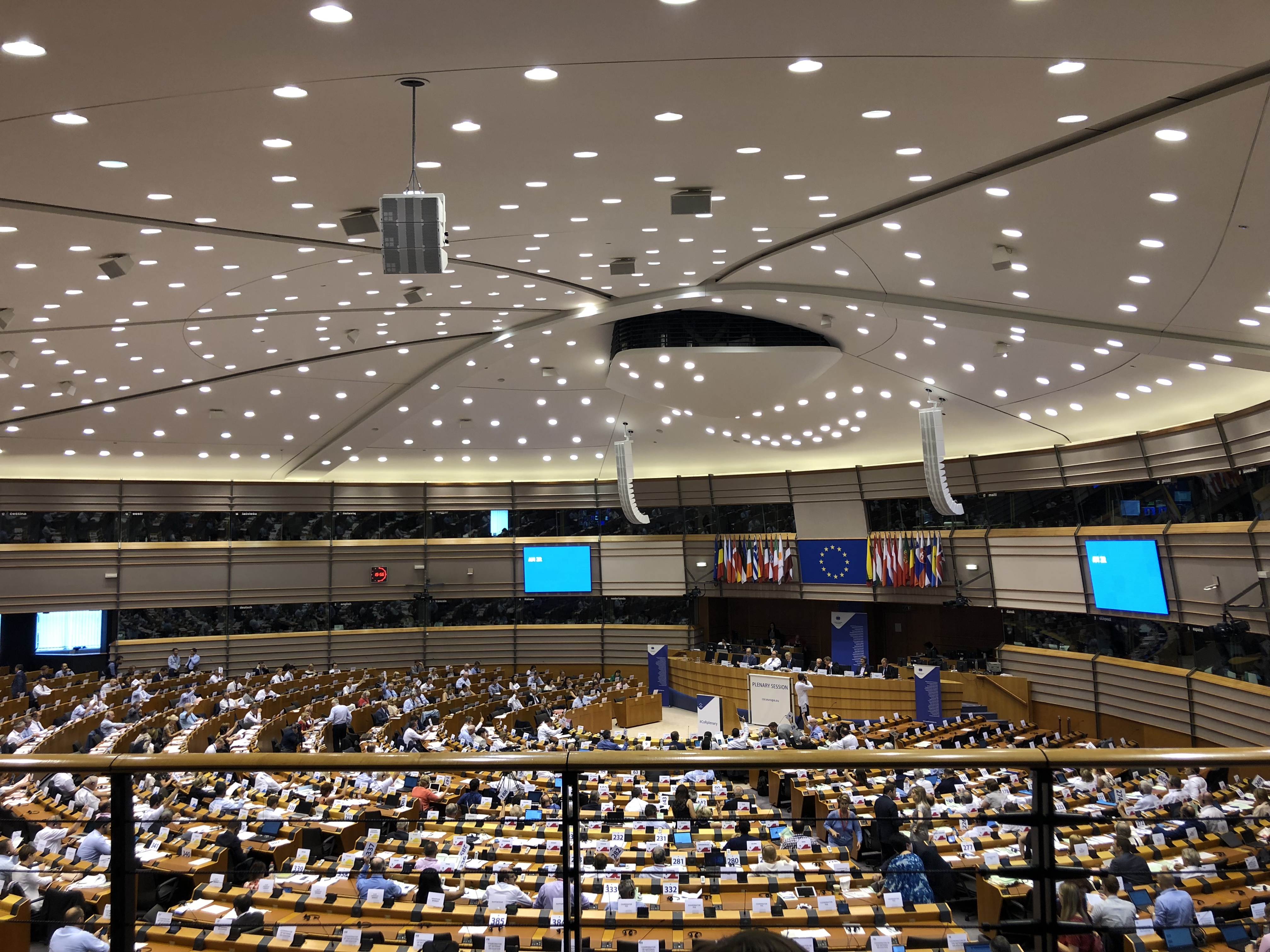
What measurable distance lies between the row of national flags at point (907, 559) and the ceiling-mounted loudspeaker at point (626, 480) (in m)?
6.64

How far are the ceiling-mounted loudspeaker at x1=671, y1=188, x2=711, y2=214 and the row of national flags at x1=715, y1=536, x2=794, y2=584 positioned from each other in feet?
65.2

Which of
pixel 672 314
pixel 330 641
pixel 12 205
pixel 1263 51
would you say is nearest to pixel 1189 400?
pixel 672 314

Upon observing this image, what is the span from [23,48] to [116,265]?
517 cm

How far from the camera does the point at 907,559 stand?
25.2m

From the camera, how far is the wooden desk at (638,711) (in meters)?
24.3

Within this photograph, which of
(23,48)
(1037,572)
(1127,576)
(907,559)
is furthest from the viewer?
(907,559)

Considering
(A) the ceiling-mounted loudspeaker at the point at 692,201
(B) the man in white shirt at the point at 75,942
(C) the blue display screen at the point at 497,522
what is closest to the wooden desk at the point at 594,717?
(C) the blue display screen at the point at 497,522

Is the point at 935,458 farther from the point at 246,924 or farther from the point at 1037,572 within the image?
the point at 246,924

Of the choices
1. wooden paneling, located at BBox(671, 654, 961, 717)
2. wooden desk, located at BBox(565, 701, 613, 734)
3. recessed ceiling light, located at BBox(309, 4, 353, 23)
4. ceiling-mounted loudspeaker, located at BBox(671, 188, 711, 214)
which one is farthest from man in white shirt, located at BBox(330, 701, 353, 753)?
recessed ceiling light, located at BBox(309, 4, 353, 23)

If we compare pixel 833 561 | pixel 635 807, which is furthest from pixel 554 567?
pixel 635 807

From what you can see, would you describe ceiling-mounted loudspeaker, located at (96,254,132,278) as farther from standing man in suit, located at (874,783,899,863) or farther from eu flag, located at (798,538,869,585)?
eu flag, located at (798,538,869,585)

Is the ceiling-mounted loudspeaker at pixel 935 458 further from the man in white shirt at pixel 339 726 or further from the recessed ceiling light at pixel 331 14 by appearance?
the recessed ceiling light at pixel 331 14

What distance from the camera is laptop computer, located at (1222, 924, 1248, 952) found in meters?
3.45

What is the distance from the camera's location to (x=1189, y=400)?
17266 mm
